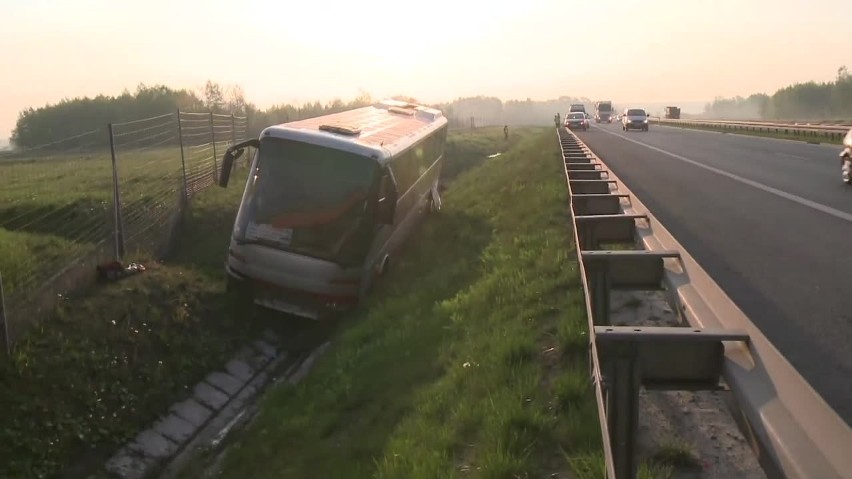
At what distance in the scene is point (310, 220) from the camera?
12445 millimetres

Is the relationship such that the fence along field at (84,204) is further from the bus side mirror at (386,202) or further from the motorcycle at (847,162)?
the motorcycle at (847,162)

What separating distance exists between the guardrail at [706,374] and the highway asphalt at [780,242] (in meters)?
1.09

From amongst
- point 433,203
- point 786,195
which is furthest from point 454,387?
point 433,203

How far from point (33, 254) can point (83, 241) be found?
1.28m

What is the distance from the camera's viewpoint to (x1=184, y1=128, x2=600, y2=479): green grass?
5.14m

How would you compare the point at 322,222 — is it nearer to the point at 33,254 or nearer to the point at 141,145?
the point at 33,254

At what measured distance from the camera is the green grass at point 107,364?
26.0 ft

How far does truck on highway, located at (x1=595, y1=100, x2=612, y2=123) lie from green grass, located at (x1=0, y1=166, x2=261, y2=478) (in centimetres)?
7639

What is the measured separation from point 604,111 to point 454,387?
8215 cm

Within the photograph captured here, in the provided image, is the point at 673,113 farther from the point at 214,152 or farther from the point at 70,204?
the point at 70,204

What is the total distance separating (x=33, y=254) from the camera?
11508mm

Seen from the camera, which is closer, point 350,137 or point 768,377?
point 768,377

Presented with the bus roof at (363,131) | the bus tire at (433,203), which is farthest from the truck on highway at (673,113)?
the bus roof at (363,131)

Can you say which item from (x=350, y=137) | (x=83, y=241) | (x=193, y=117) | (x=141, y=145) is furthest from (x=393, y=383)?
(x=193, y=117)
